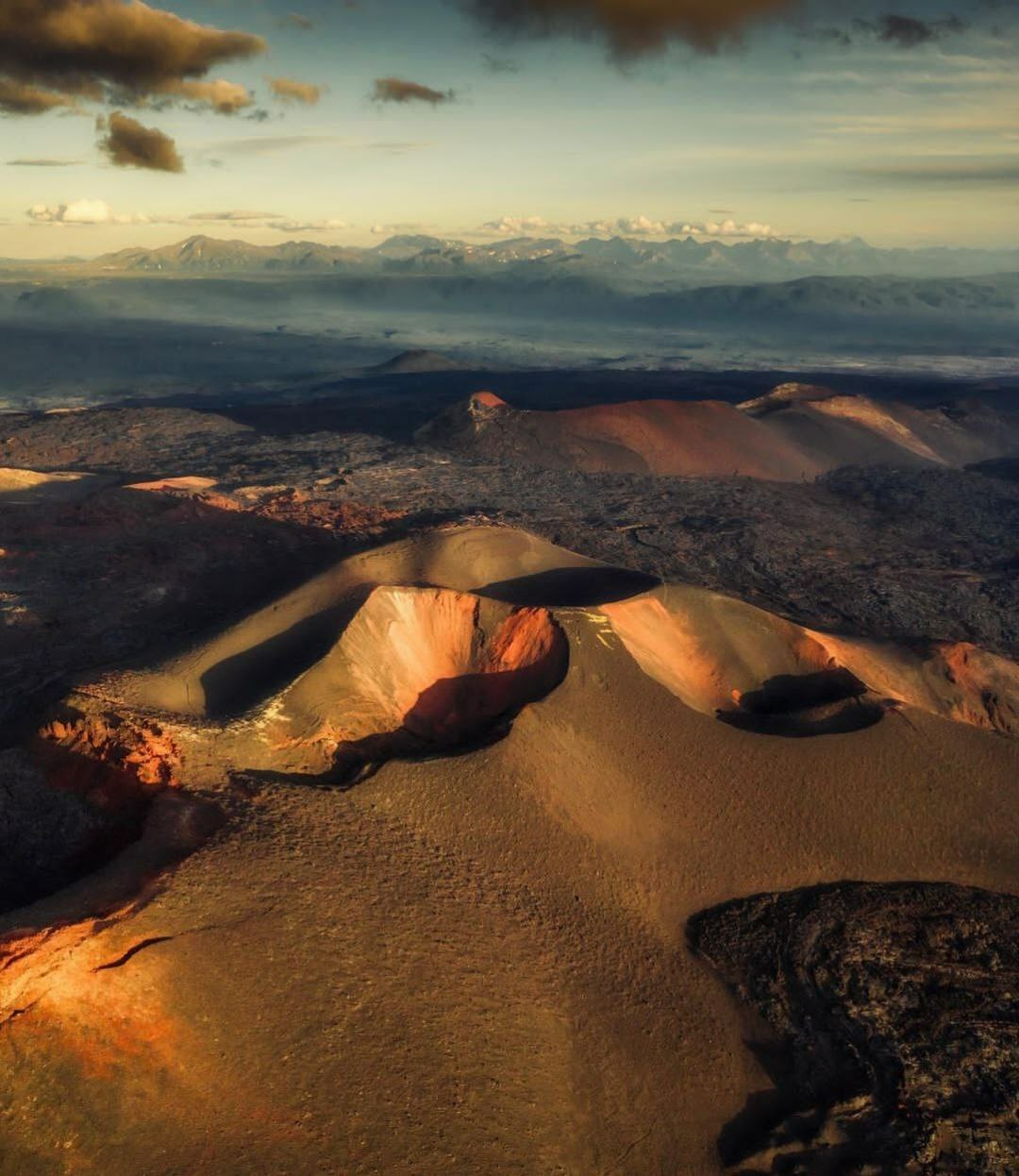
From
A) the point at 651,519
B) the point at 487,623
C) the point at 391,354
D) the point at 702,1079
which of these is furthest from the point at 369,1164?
the point at 391,354

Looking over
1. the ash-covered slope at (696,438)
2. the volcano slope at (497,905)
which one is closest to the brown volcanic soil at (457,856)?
the volcano slope at (497,905)

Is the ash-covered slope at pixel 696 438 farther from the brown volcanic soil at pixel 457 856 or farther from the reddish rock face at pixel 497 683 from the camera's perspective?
the reddish rock face at pixel 497 683

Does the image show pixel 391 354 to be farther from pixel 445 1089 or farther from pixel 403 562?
pixel 445 1089

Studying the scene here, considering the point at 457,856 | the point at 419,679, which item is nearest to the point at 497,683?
the point at 419,679

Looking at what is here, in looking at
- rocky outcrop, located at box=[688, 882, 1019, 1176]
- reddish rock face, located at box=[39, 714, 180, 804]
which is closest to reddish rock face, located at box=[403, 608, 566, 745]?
reddish rock face, located at box=[39, 714, 180, 804]

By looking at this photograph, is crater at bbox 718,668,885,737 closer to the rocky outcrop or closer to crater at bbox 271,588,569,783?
the rocky outcrop
